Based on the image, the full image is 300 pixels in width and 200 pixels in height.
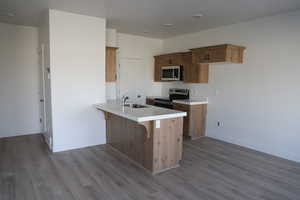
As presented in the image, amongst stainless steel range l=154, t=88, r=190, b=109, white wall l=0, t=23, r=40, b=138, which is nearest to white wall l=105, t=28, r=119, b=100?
stainless steel range l=154, t=88, r=190, b=109

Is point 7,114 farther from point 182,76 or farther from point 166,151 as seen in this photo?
point 182,76

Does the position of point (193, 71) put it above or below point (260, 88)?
above

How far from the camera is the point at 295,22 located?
3.56m

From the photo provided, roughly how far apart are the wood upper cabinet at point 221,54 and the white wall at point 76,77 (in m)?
2.21

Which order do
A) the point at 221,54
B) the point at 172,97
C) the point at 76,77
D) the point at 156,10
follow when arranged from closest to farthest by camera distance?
the point at 156,10
the point at 76,77
the point at 221,54
the point at 172,97

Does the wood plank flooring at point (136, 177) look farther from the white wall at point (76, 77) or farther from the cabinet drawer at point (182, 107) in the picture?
the cabinet drawer at point (182, 107)

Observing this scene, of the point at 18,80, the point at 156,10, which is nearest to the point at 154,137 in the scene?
the point at 156,10

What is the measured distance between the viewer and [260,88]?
4.11 meters

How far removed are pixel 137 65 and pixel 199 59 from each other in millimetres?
2081

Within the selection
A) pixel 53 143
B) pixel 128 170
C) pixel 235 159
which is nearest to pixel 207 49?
pixel 235 159

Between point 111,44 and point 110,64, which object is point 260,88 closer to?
point 110,64

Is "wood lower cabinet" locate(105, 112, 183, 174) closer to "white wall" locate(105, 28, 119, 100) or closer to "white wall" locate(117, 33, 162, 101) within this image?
"white wall" locate(105, 28, 119, 100)

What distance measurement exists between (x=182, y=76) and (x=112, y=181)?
3440 mm

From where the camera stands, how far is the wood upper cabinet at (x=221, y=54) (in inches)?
163
